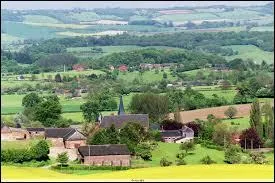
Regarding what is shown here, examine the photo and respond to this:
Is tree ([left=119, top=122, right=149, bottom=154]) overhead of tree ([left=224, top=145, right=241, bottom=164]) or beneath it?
overhead

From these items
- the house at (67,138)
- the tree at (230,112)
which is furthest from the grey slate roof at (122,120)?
the tree at (230,112)

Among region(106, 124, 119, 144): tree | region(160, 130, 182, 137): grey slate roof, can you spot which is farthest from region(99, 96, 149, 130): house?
region(106, 124, 119, 144): tree

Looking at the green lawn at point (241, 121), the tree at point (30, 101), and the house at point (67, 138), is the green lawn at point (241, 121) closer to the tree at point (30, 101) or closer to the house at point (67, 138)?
the house at point (67, 138)

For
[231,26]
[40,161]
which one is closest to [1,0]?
[40,161]

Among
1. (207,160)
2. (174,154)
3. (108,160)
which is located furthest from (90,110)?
(207,160)

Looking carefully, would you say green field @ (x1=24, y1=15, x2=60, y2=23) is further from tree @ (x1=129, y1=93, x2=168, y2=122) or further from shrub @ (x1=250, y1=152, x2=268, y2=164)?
shrub @ (x1=250, y1=152, x2=268, y2=164)

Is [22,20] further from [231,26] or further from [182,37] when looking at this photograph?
[231,26]

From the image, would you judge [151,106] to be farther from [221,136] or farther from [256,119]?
[221,136]
